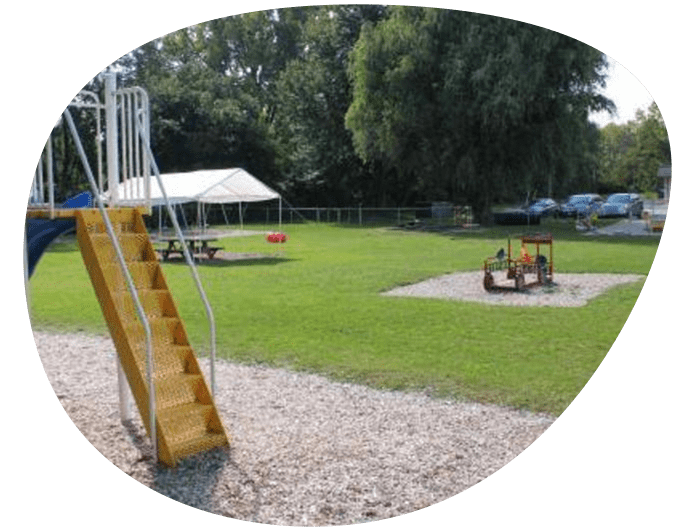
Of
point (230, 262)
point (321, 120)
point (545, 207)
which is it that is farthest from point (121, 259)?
point (545, 207)

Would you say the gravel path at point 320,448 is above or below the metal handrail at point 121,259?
below

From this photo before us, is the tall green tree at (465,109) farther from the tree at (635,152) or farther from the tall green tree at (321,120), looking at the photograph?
the tree at (635,152)

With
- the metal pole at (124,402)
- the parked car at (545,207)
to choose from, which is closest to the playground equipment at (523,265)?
the parked car at (545,207)

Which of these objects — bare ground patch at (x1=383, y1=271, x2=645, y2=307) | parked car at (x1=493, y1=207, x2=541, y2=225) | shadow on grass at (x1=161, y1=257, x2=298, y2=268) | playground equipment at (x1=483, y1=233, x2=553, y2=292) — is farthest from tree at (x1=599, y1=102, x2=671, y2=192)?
shadow on grass at (x1=161, y1=257, x2=298, y2=268)

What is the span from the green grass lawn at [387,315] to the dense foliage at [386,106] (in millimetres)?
450

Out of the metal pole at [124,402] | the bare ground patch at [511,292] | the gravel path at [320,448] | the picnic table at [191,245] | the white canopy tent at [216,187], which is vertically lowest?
the gravel path at [320,448]

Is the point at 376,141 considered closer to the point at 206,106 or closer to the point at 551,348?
the point at 206,106

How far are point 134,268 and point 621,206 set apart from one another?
3435 mm

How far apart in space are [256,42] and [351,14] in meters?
0.70

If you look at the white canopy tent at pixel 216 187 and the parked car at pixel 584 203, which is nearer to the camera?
the white canopy tent at pixel 216 187

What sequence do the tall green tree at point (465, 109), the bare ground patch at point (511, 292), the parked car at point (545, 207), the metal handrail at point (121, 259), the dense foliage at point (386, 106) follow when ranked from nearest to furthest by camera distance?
the metal handrail at point (121, 259), the dense foliage at point (386, 106), the tall green tree at point (465, 109), the parked car at point (545, 207), the bare ground patch at point (511, 292)

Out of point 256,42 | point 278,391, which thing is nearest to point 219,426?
point 278,391

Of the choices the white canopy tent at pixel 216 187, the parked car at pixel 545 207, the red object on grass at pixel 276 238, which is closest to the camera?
the white canopy tent at pixel 216 187

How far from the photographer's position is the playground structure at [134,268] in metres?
5.38
